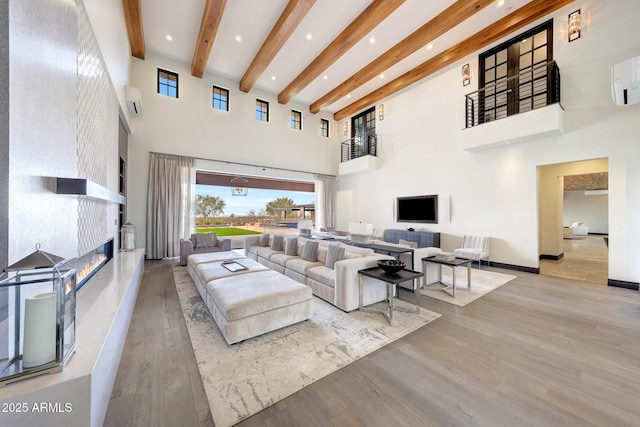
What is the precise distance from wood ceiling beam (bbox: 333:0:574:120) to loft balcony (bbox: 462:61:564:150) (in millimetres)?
964

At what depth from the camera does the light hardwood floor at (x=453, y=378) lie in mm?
1514

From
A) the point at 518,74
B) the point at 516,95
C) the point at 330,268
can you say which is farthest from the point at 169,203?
the point at 516,95

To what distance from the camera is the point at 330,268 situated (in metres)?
3.66

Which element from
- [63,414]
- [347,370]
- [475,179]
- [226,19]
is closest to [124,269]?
[63,414]

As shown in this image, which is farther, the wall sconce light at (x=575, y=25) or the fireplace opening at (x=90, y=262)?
the wall sconce light at (x=575, y=25)

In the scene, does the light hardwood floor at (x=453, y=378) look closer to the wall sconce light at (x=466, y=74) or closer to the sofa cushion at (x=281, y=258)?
the sofa cushion at (x=281, y=258)

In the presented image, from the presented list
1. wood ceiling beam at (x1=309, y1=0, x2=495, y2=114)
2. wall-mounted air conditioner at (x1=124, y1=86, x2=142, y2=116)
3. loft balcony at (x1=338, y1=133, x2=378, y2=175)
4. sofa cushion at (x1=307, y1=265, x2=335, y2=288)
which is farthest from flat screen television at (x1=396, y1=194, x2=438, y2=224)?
wall-mounted air conditioner at (x1=124, y1=86, x2=142, y2=116)

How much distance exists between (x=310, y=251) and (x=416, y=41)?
5.28 m

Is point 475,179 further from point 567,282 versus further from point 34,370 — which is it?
point 34,370

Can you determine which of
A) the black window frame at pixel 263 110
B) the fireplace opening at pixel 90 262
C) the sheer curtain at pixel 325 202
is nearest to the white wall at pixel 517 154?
the sheer curtain at pixel 325 202

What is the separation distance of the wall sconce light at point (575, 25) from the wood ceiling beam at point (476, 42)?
0.94ft

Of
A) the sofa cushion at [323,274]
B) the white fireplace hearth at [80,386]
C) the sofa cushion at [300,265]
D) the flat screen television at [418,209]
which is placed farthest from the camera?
the flat screen television at [418,209]

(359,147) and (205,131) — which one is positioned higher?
(359,147)

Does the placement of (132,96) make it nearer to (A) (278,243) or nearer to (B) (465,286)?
(A) (278,243)
